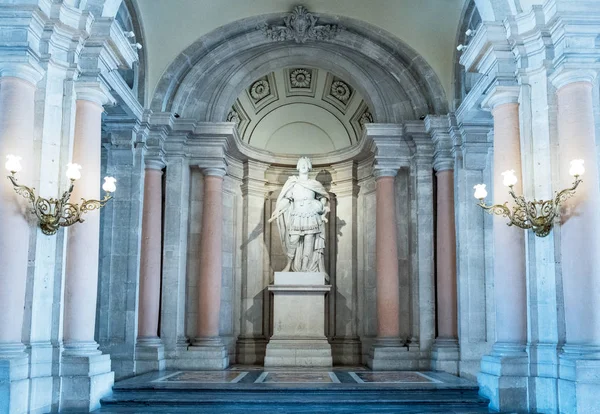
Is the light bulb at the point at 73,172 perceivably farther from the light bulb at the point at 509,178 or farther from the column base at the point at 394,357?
the column base at the point at 394,357

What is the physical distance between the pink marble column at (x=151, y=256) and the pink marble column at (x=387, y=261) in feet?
17.5

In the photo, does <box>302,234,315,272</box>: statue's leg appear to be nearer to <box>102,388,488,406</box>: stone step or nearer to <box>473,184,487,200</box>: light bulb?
<box>102,388,488,406</box>: stone step

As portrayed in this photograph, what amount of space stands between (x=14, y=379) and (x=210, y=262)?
7.81m

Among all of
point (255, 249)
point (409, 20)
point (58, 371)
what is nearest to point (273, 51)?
point (409, 20)

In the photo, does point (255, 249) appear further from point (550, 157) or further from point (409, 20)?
point (550, 157)

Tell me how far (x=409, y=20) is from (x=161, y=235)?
7980 millimetres

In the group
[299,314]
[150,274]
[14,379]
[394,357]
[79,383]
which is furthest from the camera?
[299,314]

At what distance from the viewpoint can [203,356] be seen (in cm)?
1692

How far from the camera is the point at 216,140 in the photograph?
17734 millimetres

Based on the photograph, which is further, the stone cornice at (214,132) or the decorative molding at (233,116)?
the decorative molding at (233,116)

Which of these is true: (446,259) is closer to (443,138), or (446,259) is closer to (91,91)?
(443,138)

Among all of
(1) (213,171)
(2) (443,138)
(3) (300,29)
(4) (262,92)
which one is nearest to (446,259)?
(2) (443,138)

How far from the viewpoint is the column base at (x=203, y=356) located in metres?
16.8

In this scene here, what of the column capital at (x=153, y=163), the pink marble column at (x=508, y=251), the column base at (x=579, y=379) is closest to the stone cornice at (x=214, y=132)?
the column capital at (x=153, y=163)
